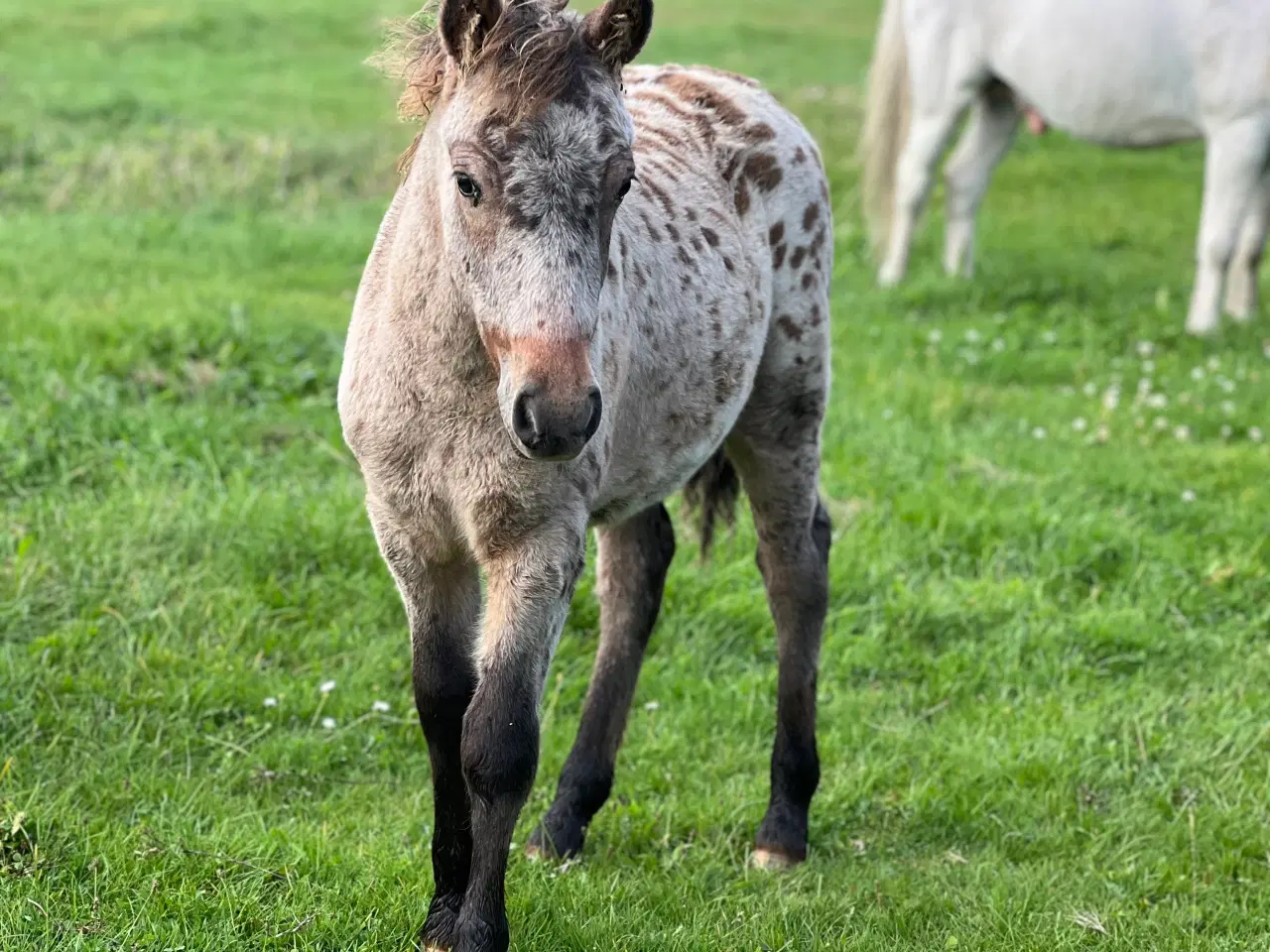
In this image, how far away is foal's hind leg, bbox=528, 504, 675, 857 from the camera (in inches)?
163

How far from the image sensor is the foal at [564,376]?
279 cm

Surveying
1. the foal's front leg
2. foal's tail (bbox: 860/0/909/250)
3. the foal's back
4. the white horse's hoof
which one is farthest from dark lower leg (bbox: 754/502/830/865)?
foal's tail (bbox: 860/0/909/250)

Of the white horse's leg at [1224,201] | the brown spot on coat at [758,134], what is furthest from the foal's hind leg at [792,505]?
the white horse's leg at [1224,201]

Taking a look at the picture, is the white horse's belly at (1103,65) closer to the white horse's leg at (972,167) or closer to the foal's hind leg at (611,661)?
the white horse's leg at (972,167)

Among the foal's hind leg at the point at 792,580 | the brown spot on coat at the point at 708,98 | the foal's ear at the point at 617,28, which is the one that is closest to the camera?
the foal's ear at the point at 617,28

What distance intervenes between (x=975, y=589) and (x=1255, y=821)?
1.52m

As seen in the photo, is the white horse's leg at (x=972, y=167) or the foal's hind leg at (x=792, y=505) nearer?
the foal's hind leg at (x=792, y=505)

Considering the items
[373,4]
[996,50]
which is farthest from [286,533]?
[373,4]

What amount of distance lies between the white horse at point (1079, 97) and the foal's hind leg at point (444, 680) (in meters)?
7.13

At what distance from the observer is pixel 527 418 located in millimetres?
2676

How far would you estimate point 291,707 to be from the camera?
4.52 metres

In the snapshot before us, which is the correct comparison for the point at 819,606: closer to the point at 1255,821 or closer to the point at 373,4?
the point at 1255,821

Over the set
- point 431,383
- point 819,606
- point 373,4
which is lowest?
point 373,4

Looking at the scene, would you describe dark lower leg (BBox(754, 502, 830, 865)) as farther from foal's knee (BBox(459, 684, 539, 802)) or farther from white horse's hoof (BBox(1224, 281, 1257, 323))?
white horse's hoof (BBox(1224, 281, 1257, 323))
